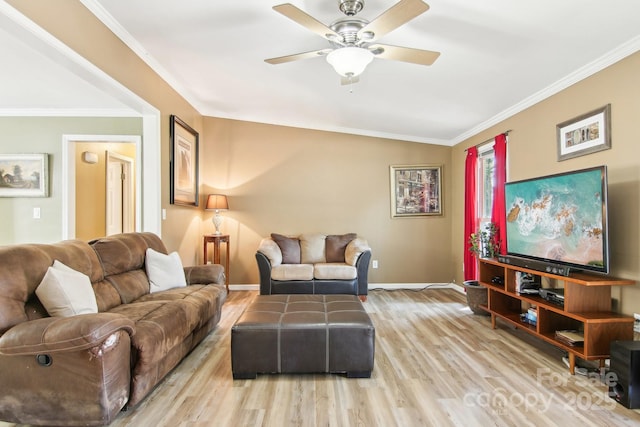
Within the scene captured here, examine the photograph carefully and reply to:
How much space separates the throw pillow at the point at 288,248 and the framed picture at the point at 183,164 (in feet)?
4.12

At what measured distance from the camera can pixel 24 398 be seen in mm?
1729

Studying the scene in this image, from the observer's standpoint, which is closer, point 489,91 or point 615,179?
point 615,179

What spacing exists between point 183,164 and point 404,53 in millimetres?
3092

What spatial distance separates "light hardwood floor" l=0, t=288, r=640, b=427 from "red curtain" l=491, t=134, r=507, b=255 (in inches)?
49.9

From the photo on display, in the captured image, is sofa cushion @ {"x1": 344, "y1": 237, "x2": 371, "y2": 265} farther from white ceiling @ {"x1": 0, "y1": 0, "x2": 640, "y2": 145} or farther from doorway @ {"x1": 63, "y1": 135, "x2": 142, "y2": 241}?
doorway @ {"x1": 63, "y1": 135, "x2": 142, "y2": 241}

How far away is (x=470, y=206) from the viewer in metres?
4.68

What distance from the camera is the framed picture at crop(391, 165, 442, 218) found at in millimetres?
5406

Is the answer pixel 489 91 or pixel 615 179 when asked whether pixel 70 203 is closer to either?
pixel 489 91

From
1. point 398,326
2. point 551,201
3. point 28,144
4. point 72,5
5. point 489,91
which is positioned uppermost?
point 72,5

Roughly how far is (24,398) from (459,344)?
2984mm

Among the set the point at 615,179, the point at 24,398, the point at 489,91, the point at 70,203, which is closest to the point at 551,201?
the point at 615,179

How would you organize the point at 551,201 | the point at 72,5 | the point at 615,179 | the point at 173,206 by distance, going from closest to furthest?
the point at 72,5 < the point at 615,179 < the point at 551,201 < the point at 173,206

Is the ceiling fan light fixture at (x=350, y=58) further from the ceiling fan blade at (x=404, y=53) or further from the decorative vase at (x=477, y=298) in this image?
the decorative vase at (x=477, y=298)

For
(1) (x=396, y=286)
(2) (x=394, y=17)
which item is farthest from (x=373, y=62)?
(1) (x=396, y=286)
